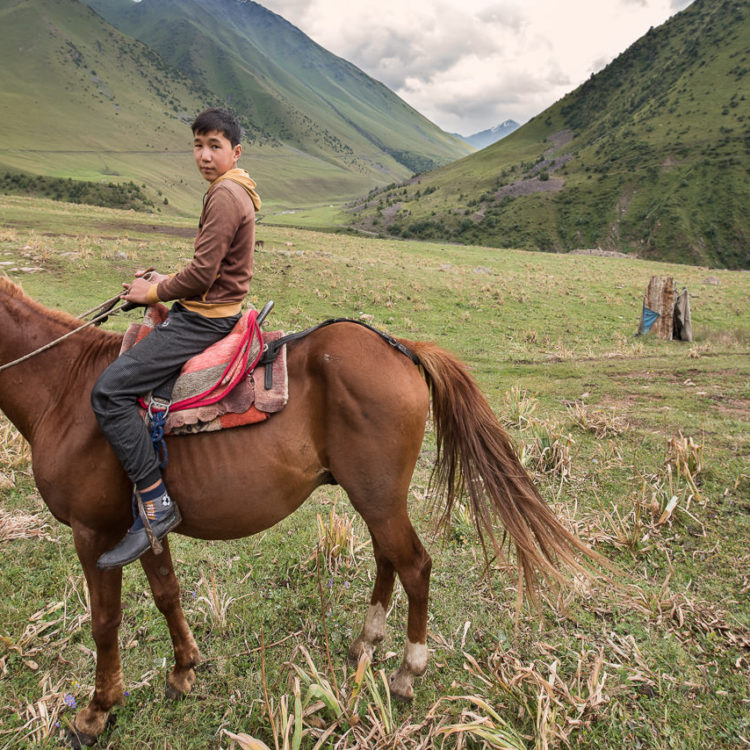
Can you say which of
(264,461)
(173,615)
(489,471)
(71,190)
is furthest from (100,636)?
(71,190)

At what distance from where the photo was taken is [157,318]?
10.8 feet

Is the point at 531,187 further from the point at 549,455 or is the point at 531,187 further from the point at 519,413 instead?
the point at 549,455

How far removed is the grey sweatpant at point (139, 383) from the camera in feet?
8.99

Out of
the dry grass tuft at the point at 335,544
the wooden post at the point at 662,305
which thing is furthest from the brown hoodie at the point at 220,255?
the wooden post at the point at 662,305

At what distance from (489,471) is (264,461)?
1661 mm

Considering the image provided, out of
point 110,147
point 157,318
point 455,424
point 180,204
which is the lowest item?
point 455,424

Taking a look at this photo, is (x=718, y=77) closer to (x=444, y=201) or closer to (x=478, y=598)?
(x=444, y=201)

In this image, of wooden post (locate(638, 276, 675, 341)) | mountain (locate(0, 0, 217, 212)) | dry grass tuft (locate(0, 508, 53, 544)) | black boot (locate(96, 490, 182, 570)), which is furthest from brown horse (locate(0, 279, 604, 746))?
mountain (locate(0, 0, 217, 212))

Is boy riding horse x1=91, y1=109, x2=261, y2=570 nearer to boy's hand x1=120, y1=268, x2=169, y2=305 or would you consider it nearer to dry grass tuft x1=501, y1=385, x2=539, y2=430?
boy's hand x1=120, y1=268, x2=169, y2=305

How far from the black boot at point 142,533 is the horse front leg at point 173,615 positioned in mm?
385

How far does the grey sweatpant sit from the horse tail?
62.3 inches

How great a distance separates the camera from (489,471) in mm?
3402

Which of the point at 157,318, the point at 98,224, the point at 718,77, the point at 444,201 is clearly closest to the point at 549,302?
the point at 157,318

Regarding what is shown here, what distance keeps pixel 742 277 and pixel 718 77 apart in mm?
93399
